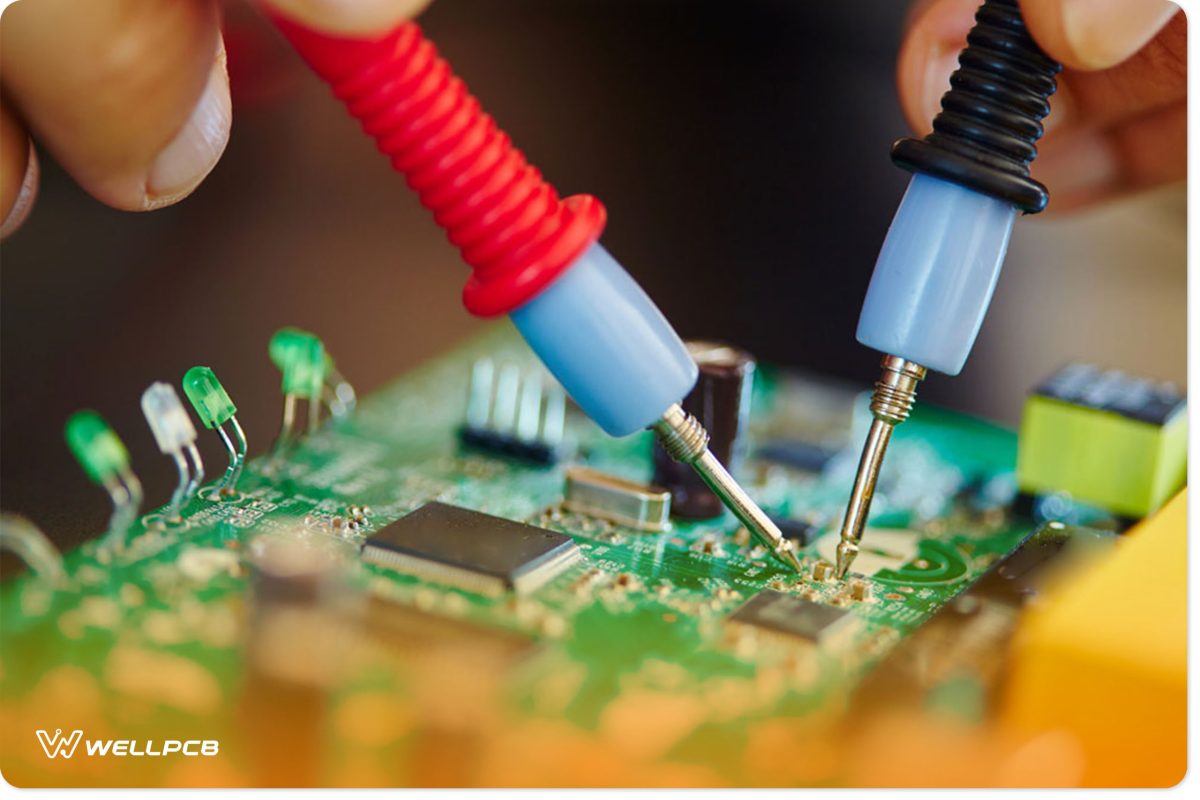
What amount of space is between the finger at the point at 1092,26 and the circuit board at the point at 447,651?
1.55 feet

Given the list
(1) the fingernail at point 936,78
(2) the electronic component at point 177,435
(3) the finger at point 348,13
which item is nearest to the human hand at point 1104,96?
(1) the fingernail at point 936,78

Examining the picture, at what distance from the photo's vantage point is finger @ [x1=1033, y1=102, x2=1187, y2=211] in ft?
5.54

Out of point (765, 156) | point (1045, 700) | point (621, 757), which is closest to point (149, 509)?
point (621, 757)

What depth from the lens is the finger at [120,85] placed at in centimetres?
104

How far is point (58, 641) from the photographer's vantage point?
930 mm

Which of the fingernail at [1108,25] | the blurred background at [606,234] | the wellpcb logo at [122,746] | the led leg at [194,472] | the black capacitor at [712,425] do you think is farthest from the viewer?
the blurred background at [606,234]

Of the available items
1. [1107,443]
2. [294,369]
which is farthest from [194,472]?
[1107,443]

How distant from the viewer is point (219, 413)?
3.96 ft

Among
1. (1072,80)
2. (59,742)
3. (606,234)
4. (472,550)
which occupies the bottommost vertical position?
(59,742)

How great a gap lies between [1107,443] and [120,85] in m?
1.05

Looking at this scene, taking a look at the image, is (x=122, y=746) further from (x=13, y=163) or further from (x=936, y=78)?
(x=936, y=78)

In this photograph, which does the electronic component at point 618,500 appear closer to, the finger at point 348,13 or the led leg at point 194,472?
the led leg at point 194,472

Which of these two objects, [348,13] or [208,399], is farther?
[208,399]

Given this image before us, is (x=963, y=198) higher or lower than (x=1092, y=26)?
lower
